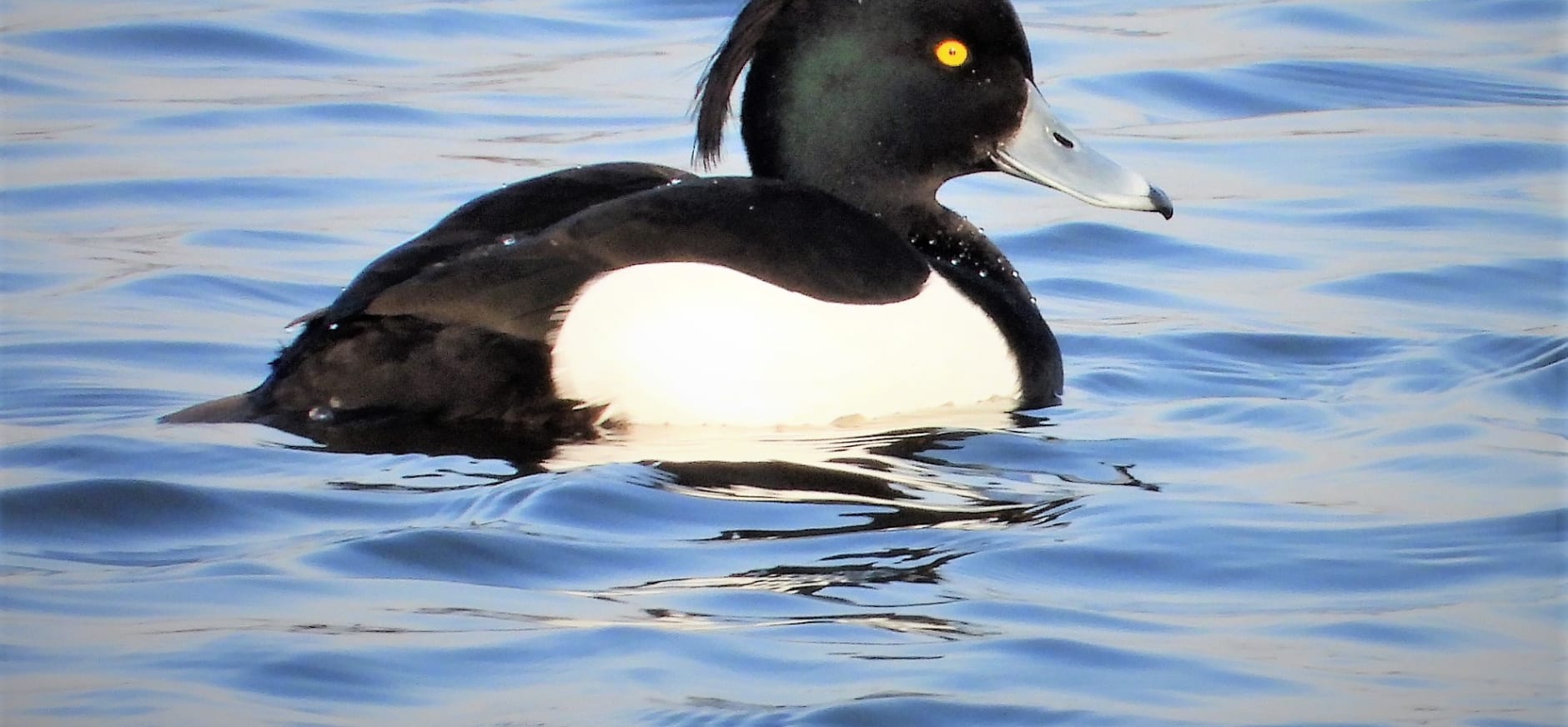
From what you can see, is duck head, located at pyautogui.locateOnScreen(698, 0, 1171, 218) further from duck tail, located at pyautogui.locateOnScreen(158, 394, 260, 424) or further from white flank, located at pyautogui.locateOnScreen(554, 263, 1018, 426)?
duck tail, located at pyautogui.locateOnScreen(158, 394, 260, 424)

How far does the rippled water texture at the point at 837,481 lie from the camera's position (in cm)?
329

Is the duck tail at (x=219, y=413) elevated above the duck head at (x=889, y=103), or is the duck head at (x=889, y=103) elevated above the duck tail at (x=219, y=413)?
the duck head at (x=889, y=103)

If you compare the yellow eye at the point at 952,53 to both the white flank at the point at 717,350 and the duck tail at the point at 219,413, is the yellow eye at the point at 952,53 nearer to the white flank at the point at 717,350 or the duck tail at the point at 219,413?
the white flank at the point at 717,350

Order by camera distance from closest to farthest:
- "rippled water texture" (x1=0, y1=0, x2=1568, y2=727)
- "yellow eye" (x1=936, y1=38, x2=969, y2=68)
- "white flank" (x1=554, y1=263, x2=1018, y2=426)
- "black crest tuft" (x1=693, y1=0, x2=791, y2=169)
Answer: "rippled water texture" (x1=0, y1=0, x2=1568, y2=727) < "white flank" (x1=554, y1=263, x2=1018, y2=426) < "black crest tuft" (x1=693, y1=0, x2=791, y2=169) < "yellow eye" (x1=936, y1=38, x2=969, y2=68)

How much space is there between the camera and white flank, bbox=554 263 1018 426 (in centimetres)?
440

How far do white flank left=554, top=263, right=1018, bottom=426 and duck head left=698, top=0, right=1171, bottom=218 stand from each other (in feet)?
1.99

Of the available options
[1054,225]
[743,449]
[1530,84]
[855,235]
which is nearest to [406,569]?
[743,449]

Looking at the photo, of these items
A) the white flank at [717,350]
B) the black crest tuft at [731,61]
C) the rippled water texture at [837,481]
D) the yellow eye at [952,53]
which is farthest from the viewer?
the yellow eye at [952,53]

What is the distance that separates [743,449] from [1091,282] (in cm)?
222

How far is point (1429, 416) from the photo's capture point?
4828 millimetres

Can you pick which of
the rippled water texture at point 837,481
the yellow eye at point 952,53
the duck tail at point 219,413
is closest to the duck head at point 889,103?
the yellow eye at point 952,53

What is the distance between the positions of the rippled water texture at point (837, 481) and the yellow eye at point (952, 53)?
2.43 feet

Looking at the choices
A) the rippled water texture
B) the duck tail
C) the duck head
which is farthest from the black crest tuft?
the duck tail

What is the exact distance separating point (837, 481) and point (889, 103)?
1.16 metres
